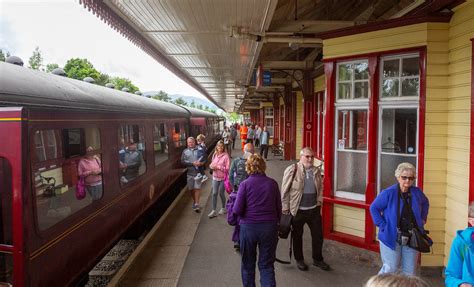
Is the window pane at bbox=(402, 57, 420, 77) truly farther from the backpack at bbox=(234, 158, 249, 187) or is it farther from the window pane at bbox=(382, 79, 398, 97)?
the backpack at bbox=(234, 158, 249, 187)

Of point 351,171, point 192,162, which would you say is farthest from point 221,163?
point 351,171

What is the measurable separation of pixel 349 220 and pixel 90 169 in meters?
3.67

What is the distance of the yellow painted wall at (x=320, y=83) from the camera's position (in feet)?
37.8

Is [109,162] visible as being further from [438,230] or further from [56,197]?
[438,230]

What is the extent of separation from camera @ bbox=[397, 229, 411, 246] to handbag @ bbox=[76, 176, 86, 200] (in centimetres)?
327

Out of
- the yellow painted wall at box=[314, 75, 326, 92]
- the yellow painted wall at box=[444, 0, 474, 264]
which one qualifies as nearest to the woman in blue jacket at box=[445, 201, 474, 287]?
the yellow painted wall at box=[444, 0, 474, 264]

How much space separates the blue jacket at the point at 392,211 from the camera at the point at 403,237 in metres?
0.03

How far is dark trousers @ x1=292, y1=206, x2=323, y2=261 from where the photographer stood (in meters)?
4.94

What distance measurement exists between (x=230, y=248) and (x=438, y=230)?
2.92 metres

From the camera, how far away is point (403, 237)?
3539 mm

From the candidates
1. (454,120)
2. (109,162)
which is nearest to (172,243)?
(109,162)

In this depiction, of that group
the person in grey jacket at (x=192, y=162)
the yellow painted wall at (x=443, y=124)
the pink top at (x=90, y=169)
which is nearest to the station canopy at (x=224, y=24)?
the yellow painted wall at (x=443, y=124)

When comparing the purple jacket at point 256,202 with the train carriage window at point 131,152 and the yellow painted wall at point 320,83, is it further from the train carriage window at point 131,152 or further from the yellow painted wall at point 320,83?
the yellow painted wall at point 320,83

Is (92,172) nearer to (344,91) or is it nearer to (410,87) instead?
(344,91)
